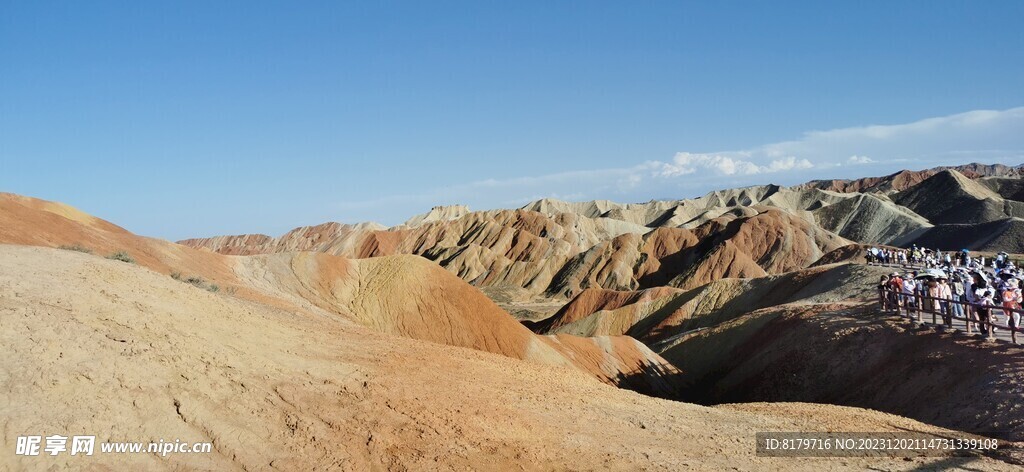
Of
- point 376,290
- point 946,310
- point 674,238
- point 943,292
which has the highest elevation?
point 674,238

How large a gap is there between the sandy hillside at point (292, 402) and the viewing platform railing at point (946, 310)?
19.7 feet

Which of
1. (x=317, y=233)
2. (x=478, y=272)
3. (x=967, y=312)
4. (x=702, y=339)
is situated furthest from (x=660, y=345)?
(x=317, y=233)

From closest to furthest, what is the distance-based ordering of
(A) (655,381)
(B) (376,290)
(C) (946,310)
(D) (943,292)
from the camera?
(C) (946,310)
(D) (943,292)
(A) (655,381)
(B) (376,290)

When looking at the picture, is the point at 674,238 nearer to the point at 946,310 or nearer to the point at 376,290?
the point at 376,290

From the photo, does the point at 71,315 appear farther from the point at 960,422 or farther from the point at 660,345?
the point at 660,345

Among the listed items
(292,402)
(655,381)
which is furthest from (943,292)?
(292,402)

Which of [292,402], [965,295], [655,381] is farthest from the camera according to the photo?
[655,381]

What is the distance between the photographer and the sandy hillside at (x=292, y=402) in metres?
10.5

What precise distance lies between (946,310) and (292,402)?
70.6ft

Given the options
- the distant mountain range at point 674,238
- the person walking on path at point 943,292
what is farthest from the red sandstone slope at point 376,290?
the distant mountain range at point 674,238

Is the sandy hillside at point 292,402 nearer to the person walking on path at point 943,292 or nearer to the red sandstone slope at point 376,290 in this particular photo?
the person walking on path at point 943,292

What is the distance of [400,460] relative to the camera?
11211 mm

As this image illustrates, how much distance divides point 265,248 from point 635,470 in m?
158

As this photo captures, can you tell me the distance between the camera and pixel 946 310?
23172 millimetres
